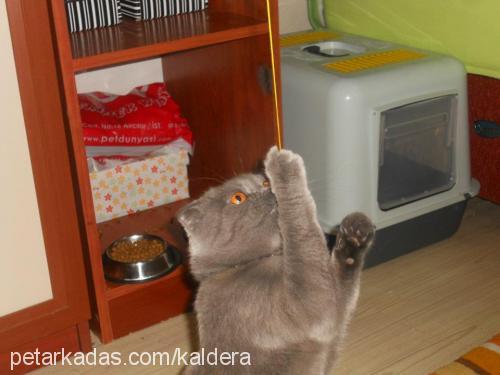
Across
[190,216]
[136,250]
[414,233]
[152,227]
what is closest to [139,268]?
[136,250]

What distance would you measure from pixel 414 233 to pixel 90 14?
2.95 feet

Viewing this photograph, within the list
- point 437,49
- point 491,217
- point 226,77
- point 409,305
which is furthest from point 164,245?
point 491,217

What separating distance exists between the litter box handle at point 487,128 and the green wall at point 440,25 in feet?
0.39

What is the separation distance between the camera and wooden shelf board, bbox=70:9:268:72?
121cm

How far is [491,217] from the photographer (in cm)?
183

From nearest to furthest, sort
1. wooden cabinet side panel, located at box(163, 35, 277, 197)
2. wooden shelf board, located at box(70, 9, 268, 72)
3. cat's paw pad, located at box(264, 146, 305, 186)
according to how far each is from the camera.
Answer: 1. cat's paw pad, located at box(264, 146, 305, 186)
2. wooden shelf board, located at box(70, 9, 268, 72)
3. wooden cabinet side panel, located at box(163, 35, 277, 197)

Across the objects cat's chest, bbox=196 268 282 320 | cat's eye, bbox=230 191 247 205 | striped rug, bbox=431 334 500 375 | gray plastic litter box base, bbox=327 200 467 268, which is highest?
cat's eye, bbox=230 191 247 205

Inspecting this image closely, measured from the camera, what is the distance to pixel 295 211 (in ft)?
3.02

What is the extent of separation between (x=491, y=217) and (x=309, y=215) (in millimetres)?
1065

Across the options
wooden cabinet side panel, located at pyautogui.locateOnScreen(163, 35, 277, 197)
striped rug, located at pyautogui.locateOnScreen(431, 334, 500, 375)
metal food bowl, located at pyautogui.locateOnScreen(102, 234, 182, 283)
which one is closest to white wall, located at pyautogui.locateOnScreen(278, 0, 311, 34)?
wooden cabinet side panel, located at pyautogui.locateOnScreen(163, 35, 277, 197)

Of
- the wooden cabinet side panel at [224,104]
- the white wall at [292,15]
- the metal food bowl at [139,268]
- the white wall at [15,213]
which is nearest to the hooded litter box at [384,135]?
the wooden cabinet side panel at [224,104]

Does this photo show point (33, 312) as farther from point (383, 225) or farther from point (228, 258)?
point (383, 225)

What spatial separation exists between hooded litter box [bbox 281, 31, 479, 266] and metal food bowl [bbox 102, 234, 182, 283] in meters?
0.35

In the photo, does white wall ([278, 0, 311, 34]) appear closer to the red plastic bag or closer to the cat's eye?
the red plastic bag
